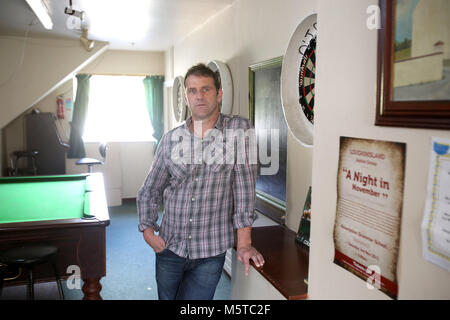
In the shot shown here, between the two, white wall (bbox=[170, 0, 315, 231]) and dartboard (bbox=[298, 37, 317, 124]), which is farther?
white wall (bbox=[170, 0, 315, 231])

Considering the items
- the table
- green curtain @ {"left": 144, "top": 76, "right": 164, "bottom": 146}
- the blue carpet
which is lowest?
the blue carpet

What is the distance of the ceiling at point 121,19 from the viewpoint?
11.8 ft

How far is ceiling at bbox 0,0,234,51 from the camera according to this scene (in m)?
3.58

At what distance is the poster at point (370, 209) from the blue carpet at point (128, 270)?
2484 millimetres

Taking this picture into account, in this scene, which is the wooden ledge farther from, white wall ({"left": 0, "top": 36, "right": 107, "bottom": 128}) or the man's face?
white wall ({"left": 0, "top": 36, "right": 107, "bottom": 128})

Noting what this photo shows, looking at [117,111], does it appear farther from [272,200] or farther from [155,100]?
[272,200]

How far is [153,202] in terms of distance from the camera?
77.5 inches

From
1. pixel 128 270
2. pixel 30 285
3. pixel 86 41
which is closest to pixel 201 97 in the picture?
pixel 30 285

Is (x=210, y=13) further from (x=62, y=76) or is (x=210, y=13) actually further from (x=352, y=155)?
(x=352, y=155)

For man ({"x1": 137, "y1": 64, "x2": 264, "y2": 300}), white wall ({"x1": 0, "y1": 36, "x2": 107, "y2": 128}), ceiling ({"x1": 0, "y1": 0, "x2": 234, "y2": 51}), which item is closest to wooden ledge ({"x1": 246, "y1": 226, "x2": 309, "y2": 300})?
man ({"x1": 137, "y1": 64, "x2": 264, "y2": 300})

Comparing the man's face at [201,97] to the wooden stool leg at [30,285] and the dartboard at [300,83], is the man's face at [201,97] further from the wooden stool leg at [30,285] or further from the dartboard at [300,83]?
the wooden stool leg at [30,285]

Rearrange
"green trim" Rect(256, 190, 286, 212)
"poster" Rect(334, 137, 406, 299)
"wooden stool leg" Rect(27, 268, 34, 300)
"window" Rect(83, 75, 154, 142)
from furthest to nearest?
"window" Rect(83, 75, 154, 142) < "green trim" Rect(256, 190, 286, 212) < "wooden stool leg" Rect(27, 268, 34, 300) < "poster" Rect(334, 137, 406, 299)

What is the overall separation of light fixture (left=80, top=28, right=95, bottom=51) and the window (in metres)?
1.28

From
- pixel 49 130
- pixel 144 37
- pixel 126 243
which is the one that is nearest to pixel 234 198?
pixel 126 243
